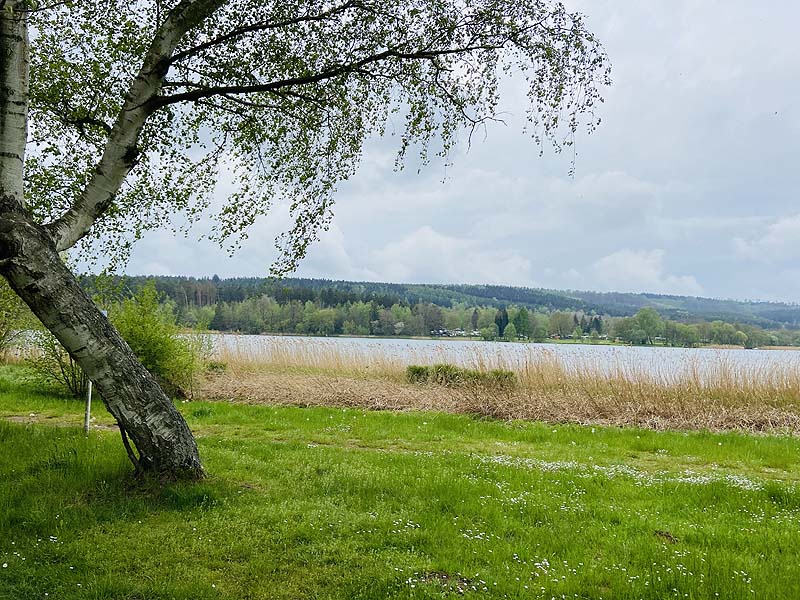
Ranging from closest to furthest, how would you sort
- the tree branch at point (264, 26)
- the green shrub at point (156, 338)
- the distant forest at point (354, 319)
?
the tree branch at point (264, 26)
the green shrub at point (156, 338)
the distant forest at point (354, 319)

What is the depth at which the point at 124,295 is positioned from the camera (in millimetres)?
14055

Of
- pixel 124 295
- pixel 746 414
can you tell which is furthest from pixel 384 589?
pixel 124 295

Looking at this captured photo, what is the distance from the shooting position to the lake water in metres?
13.8

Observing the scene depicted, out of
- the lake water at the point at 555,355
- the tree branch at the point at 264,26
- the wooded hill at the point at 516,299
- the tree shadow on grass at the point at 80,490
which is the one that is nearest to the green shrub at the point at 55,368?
the lake water at the point at 555,355

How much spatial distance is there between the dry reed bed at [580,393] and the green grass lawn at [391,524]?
3.73 meters

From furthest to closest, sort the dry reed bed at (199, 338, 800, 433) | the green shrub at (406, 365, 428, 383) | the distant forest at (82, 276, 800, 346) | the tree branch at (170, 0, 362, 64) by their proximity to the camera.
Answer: the distant forest at (82, 276, 800, 346) → the green shrub at (406, 365, 428, 383) → the dry reed bed at (199, 338, 800, 433) → the tree branch at (170, 0, 362, 64)

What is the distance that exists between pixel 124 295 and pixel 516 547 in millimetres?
12478

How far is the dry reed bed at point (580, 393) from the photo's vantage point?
1222 cm

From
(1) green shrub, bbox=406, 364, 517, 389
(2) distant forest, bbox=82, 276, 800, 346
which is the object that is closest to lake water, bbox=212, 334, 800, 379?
(1) green shrub, bbox=406, 364, 517, 389

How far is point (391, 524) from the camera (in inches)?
194

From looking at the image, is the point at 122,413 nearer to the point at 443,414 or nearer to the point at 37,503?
the point at 37,503

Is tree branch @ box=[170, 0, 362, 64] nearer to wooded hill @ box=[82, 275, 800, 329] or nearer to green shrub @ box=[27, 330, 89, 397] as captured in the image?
green shrub @ box=[27, 330, 89, 397]

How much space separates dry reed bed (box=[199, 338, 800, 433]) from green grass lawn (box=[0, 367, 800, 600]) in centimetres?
373

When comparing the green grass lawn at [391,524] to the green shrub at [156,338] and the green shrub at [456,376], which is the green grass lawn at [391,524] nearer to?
the green shrub at [156,338]
